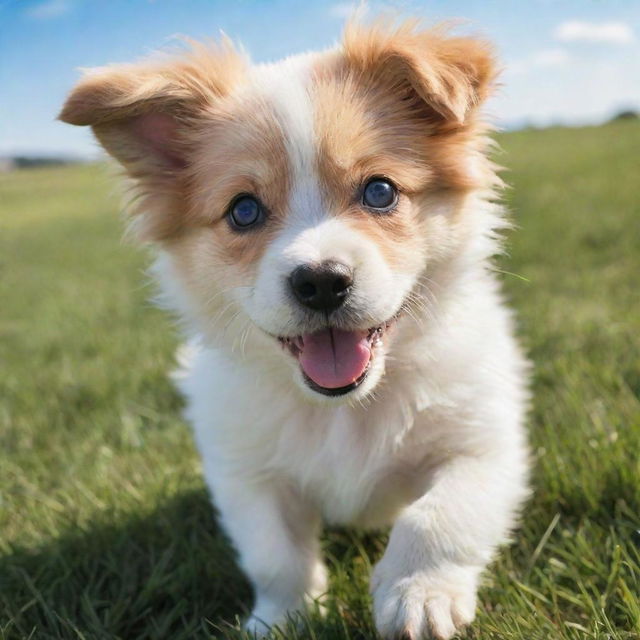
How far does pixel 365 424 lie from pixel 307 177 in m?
0.82

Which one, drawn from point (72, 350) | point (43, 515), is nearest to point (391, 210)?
point (43, 515)

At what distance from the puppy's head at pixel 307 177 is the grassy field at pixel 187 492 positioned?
16.6 inches

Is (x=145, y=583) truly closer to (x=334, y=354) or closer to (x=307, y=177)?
(x=334, y=354)

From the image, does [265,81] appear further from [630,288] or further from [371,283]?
[630,288]

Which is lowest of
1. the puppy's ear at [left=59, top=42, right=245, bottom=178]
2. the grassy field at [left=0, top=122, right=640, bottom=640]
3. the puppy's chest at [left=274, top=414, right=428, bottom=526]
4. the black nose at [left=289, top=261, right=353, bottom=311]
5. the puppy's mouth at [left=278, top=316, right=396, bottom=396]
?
the grassy field at [left=0, top=122, right=640, bottom=640]

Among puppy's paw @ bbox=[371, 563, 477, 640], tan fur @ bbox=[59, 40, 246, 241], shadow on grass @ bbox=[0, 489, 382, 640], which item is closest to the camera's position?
puppy's paw @ bbox=[371, 563, 477, 640]

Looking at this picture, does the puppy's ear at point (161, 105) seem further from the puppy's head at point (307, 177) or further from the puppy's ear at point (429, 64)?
the puppy's ear at point (429, 64)

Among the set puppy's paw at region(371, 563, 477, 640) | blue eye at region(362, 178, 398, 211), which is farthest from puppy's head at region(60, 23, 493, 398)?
puppy's paw at region(371, 563, 477, 640)

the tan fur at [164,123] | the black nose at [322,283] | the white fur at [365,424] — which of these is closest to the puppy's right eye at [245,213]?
the white fur at [365,424]

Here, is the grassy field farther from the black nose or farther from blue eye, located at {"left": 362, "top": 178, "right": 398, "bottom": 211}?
the black nose

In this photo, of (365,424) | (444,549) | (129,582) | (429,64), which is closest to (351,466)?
(365,424)

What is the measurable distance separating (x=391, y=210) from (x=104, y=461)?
1.84 meters

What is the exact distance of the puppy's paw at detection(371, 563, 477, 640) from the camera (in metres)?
1.99

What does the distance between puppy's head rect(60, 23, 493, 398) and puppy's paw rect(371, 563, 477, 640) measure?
1.76 ft
